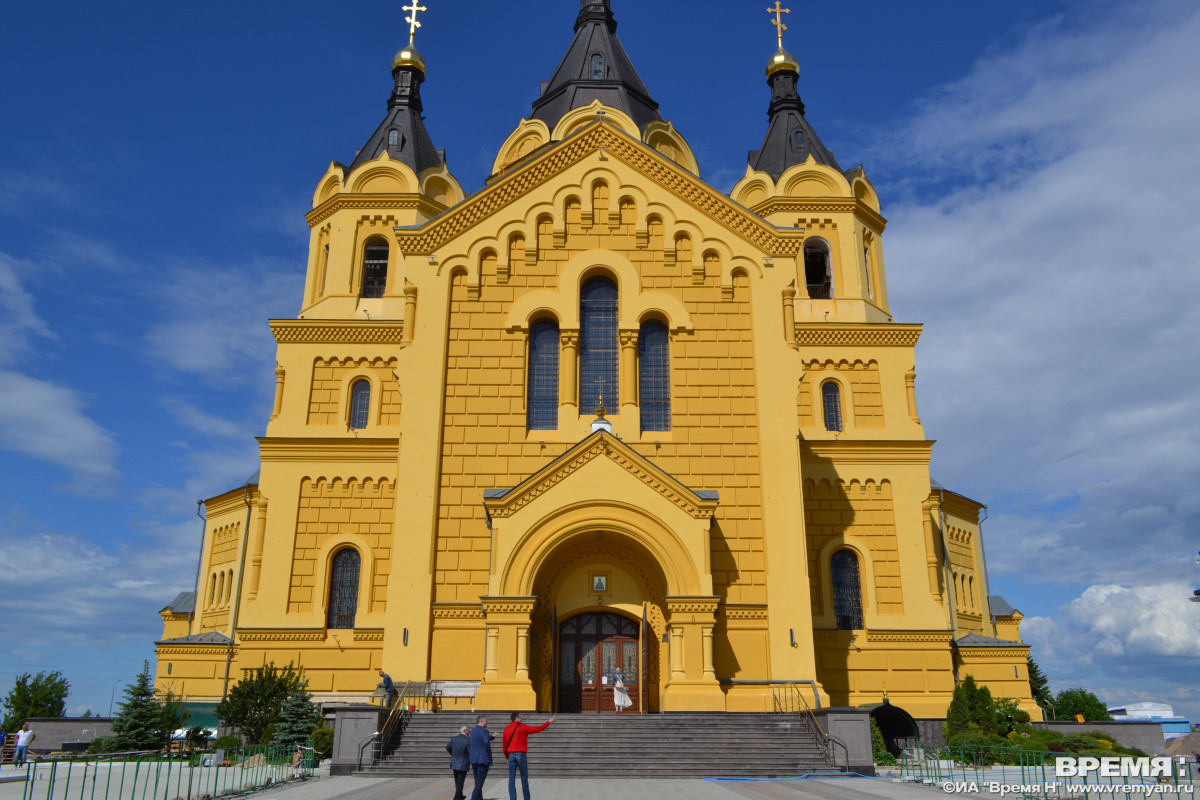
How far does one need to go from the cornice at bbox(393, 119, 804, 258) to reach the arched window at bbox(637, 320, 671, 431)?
3648 millimetres

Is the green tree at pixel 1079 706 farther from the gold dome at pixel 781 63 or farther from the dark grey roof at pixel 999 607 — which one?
the gold dome at pixel 781 63

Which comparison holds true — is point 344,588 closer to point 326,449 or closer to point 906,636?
point 326,449

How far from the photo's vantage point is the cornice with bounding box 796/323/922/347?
30922mm

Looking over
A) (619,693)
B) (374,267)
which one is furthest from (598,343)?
(374,267)

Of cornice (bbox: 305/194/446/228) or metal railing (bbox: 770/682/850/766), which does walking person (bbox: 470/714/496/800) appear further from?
cornice (bbox: 305/194/446/228)

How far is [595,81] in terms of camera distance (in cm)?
3416

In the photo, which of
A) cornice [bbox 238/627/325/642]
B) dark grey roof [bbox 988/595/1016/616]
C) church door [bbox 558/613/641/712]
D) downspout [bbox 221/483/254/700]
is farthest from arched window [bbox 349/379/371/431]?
dark grey roof [bbox 988/595/1016/616]

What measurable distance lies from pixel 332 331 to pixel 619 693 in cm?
1527

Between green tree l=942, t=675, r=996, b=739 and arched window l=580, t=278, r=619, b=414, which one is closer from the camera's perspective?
arched window l=580, t=278, r=619, b=414

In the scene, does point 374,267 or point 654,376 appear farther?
point 374,267

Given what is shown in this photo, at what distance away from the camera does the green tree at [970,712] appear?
24.5 meters

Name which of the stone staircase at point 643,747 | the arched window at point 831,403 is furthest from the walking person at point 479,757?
the arched window at point 831,403

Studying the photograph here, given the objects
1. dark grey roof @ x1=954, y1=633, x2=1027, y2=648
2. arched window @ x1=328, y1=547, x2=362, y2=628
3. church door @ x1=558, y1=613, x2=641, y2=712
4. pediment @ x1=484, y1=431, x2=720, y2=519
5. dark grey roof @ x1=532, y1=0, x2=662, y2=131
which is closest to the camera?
pediment @ x1=484, y1=431, x2=720, y2=519

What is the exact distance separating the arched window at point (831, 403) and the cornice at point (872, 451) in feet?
3.56
